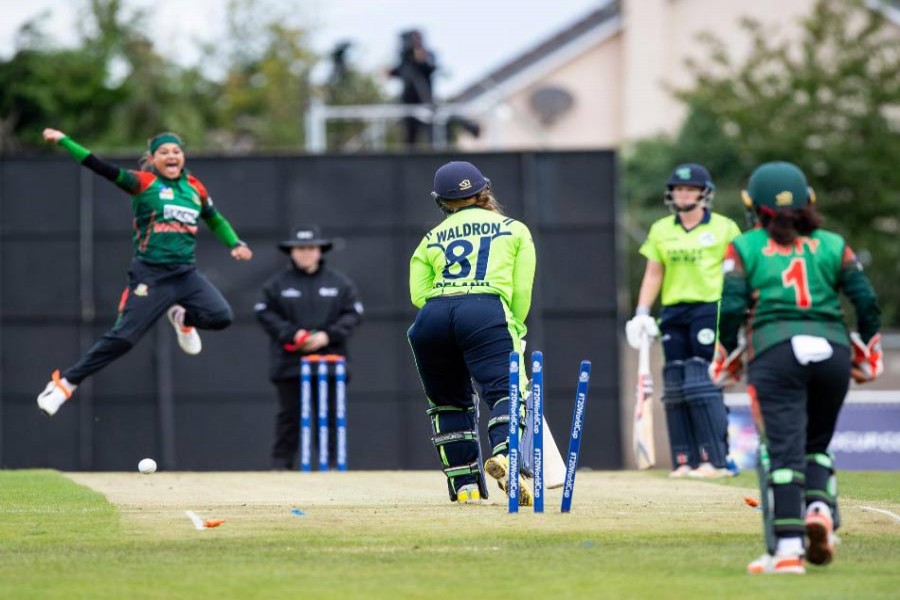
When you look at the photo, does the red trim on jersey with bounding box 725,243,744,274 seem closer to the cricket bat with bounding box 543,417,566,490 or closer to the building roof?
the cricket bat with bounding box 543,417,566,490

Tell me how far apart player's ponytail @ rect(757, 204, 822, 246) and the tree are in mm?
27666

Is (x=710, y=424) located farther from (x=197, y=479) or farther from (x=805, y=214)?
(x=805, y=214)

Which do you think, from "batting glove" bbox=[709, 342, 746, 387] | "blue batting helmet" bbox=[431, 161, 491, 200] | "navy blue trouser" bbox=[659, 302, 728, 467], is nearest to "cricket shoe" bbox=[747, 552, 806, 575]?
"batting glove" bbox=[709, 342, 746, 387]

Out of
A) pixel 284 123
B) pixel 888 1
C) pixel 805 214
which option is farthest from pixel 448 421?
pixel 284 123

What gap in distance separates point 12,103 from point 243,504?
23759 mm

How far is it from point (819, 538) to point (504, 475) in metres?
2.33

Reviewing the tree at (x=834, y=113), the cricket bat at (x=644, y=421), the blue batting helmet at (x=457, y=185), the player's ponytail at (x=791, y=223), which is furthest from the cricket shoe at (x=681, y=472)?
the tree at (x=834, y=113)

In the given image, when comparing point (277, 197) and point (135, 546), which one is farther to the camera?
point (277, 197)

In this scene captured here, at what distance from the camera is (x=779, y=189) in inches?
291

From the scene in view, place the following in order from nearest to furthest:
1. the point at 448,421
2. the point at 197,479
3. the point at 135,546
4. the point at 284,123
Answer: the point at 135,546 → the point at 448,421 → the point at 197,479 → the point at 284,123

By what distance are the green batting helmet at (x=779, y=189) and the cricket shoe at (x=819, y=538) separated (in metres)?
1.28

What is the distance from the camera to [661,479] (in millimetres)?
12289

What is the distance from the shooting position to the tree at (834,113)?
34.9 meters

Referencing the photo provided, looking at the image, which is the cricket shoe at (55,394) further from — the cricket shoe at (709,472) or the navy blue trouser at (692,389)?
the cricket shoe at (709,472)
